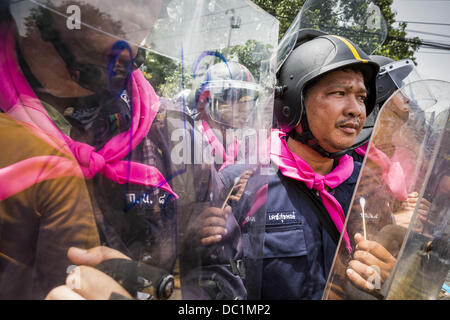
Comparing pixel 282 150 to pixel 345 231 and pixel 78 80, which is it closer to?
pixel 345 231

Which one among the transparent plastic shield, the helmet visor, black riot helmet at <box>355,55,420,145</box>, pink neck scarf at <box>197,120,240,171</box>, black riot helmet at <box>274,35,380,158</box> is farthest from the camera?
black riot helmet at <box>355,55,420,145</box>

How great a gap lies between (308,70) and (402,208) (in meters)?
1.06

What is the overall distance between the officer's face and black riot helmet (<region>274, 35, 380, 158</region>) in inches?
2.1

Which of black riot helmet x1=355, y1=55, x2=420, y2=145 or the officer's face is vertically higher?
black riot helmet x1=355, y1=55, x2=420, y2=145

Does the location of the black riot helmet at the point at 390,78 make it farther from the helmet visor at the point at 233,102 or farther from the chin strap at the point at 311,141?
the helmet visor at the point at 233,102

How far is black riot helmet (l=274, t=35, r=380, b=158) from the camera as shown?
1782 millimetres

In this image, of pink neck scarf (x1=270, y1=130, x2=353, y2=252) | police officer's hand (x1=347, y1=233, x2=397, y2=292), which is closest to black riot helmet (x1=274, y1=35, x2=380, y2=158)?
pink neck scarf (x1=270, y1=130, x2=353, y2=252)

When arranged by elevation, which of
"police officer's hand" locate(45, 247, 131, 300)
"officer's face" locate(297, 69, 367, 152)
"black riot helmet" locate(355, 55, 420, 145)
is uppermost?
"black riot helmet" locate(355, 55, 420, 145)

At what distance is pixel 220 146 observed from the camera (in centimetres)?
125

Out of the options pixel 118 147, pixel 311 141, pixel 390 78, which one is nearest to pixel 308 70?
pixel 311 141

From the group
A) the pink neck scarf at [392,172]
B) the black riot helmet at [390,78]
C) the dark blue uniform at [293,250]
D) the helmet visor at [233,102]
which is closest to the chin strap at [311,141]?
the dark blue uniform at [293,250]

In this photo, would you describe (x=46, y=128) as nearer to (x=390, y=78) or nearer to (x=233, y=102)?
(x=233, y=102)

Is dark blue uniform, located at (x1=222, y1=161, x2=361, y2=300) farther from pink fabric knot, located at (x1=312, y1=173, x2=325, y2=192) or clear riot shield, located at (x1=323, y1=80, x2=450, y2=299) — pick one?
clear riot shield, located at (x1=323, y1=80, x2=450, y2=299)

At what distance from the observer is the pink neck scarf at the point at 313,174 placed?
5.47ft
